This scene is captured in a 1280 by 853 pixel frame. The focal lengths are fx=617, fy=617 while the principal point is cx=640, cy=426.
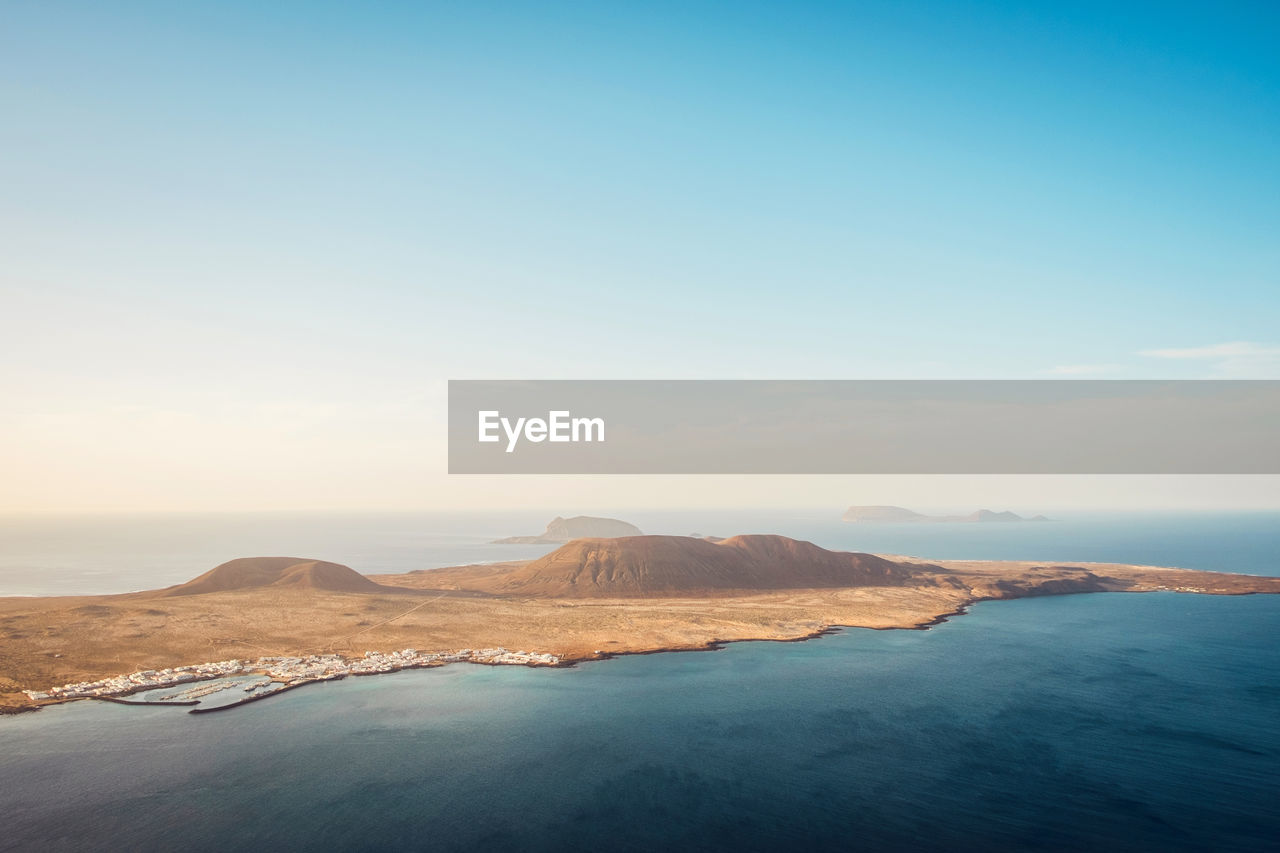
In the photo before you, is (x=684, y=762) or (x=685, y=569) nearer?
(x=684, y=762)

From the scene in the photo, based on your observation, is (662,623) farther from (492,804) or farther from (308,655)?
(492,804)

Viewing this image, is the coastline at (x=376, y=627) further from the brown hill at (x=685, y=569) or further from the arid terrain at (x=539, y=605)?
the brown hill at (x=685, y=569)

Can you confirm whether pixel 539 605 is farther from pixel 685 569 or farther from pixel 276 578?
pixel 276 578

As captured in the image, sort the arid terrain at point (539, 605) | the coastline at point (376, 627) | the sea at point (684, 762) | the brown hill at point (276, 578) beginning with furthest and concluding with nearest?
the brown hill at point (276, 578)
the arid terrain at point (539, 605)
the coastline at point (376, 627)
the sea at point (684, 762)

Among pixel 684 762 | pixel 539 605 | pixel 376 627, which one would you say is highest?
pixel 376 627

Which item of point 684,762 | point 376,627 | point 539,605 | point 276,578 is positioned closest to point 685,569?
point 539,605

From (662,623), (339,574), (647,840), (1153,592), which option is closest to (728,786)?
(647,840)

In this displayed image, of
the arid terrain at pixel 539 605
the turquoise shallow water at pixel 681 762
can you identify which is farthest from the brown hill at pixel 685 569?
the turquoise shallow water at pixel 681 762
